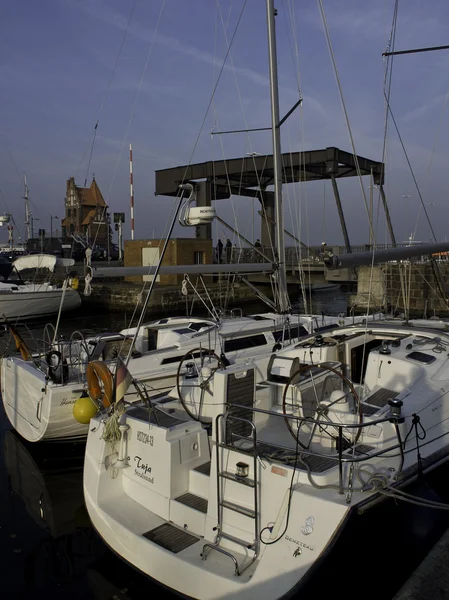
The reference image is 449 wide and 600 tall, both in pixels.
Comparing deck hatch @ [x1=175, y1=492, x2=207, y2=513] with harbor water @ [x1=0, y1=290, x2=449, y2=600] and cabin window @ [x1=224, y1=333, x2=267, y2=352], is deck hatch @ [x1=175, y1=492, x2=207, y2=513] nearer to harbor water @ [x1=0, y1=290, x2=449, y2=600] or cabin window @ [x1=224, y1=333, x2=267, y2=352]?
harbor water @ [x1=0, y1=290, x2=449, y2=600]

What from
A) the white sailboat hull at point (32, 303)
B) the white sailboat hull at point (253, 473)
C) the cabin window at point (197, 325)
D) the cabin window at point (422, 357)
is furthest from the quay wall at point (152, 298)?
the white sailboat hull at point (253, 473)

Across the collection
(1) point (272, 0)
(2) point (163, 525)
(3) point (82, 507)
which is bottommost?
(3) point (82, 507)

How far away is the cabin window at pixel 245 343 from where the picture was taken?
11758 mm

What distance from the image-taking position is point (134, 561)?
531 centimetres

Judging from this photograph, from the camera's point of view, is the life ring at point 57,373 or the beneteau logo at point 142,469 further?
the life ring at point 57,373

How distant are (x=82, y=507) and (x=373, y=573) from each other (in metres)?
4.58

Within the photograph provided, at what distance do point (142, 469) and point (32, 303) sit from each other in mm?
23329

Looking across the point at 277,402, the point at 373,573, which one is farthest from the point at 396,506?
the point at 277,402

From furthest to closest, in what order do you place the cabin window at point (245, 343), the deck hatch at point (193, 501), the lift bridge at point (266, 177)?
the lift bridge at point (266, 177) < the cabin window at point (245, 343) < the deck hatch at point (193, 501)

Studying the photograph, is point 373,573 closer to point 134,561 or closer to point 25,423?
point 134,561

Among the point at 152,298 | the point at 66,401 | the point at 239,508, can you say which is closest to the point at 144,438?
the point at 239,508

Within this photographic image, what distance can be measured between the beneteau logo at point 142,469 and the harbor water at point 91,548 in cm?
111

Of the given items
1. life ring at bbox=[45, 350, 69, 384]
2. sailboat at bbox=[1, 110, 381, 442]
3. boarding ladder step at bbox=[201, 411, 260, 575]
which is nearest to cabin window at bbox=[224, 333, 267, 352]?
sailboat at bbox=[1, 110, 381, 442]

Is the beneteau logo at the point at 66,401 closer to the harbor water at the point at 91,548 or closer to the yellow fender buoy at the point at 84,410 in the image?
the harbor water at the point at 91,548
